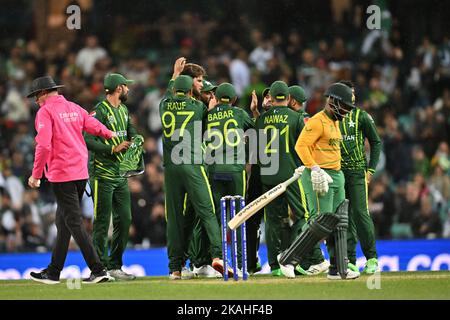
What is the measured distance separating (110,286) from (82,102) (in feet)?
31.5

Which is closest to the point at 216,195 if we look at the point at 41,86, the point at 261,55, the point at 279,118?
the point at 279,118

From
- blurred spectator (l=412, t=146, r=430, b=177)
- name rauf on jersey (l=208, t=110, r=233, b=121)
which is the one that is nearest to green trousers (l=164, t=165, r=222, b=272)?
name rauf on jersey (l=208, t=110, r=233, b=121)

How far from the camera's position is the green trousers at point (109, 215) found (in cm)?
1249

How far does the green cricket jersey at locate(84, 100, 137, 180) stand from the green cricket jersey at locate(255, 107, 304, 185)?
5.14 ft

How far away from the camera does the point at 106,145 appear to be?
12453 millimetres

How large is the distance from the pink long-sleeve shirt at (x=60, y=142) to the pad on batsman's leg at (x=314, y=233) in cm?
229

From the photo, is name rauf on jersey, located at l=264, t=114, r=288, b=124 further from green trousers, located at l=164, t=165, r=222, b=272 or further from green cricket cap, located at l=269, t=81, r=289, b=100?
green trousers, located at l=164, t=165, r=222, b=272

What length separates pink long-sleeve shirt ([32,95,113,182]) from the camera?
11484mm

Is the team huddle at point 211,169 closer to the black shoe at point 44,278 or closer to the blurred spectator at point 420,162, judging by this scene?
the black shoe at point 44,278

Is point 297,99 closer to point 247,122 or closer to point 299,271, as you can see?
point 247,122

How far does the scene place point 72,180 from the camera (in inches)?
456

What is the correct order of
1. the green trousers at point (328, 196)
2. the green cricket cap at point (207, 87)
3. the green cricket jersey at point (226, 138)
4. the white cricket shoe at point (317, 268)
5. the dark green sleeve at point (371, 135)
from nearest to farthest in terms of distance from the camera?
the green trousers at point (328, 196)
the green cricket jersey at point (226, 138)
the white cricket shoe at point (317, 268)
the dark green sleeve at point (371, 135)
the green cricket cap at point (207, 87)

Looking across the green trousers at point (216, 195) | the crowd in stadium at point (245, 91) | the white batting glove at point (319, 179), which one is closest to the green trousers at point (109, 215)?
the green trousers at point (216, 195)

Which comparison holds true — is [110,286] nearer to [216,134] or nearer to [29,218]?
[216,134]
